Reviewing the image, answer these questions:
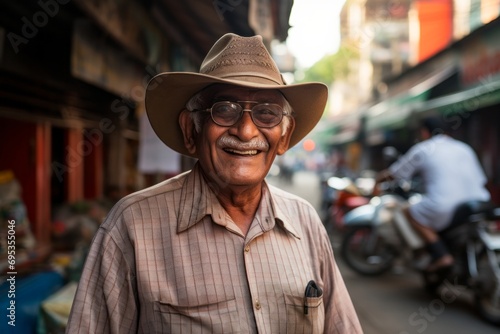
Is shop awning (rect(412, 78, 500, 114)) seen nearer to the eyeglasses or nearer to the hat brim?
the hat brim

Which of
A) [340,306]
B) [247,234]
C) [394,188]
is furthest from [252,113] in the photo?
[394,188]

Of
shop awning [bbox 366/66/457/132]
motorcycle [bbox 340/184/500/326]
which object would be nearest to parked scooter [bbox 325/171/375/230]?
motorcycle [bbox 340/184/500/326]

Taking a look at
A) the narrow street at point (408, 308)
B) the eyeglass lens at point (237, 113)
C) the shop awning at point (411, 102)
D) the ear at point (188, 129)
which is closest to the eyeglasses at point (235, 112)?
the eyeglass lens at point (237, 113)

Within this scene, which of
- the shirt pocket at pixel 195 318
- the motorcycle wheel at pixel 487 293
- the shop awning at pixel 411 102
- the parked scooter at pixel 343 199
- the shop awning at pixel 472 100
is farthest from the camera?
the shop awning at pixel 411 102

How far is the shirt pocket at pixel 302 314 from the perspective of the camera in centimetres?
154

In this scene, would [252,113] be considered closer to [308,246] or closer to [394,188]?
[308,246]

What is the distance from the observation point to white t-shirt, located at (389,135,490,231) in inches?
203

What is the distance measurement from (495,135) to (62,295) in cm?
1002

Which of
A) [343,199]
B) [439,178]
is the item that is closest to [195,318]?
[439,178]

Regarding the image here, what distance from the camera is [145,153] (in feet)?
16.4

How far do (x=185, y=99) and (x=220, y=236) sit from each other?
0.47 meters

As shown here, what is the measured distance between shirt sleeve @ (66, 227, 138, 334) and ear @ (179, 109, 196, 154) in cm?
45

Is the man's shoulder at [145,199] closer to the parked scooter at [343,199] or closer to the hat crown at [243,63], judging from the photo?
the hat crown at [243,63]

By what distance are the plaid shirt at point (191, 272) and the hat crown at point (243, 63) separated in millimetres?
336
